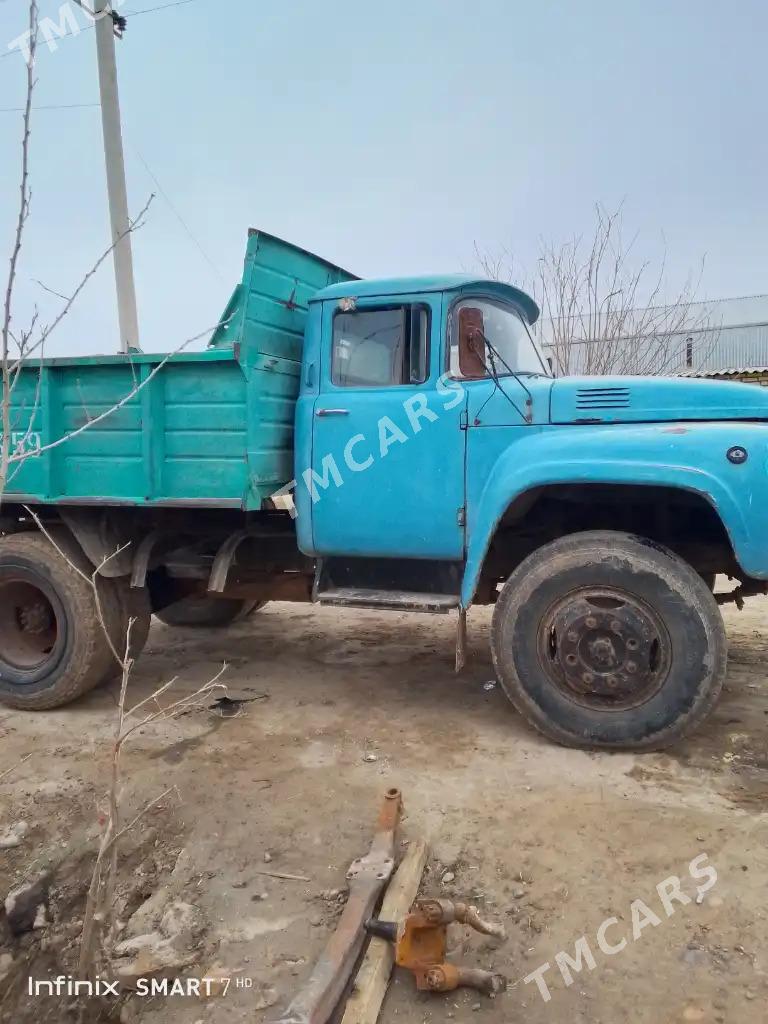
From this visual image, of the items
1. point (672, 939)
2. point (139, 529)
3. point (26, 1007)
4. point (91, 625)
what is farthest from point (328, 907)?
point (139, 529)

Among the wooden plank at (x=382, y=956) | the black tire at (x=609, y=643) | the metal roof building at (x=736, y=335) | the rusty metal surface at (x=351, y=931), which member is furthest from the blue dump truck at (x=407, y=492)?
the metal roof building at (x=736, y=335)

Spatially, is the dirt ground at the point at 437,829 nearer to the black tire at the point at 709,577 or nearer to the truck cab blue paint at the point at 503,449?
the black tire at the point at 709,577

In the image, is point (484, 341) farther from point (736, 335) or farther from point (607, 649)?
point (736, 335)

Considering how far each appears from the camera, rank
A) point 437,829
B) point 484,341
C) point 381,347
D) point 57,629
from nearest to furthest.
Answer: point 437,829 → point 484,341 → point 381,347 → point 57,629

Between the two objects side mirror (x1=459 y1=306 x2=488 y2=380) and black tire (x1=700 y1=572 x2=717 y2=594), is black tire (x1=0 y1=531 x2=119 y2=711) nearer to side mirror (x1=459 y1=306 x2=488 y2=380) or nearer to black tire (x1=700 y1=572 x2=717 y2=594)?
side mirror (x1=459 y1=306 x2=488 y2=380)

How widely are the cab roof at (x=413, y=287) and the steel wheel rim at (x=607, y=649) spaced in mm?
1688

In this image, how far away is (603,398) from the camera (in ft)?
11.0

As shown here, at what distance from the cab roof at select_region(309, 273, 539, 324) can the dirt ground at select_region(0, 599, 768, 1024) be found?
2267 mm

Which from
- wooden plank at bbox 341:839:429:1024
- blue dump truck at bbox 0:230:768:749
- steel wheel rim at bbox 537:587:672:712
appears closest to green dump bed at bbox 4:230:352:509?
blue dump truck at bbox 0:230:768:749

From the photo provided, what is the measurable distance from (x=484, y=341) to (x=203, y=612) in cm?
330

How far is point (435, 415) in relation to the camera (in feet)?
11.7

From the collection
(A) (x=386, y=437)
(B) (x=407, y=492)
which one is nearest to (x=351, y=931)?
(B) (x=407, y=492)

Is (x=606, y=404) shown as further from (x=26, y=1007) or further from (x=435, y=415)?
(x=26, y=1007)

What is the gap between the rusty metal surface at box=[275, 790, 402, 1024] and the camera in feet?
5.51
